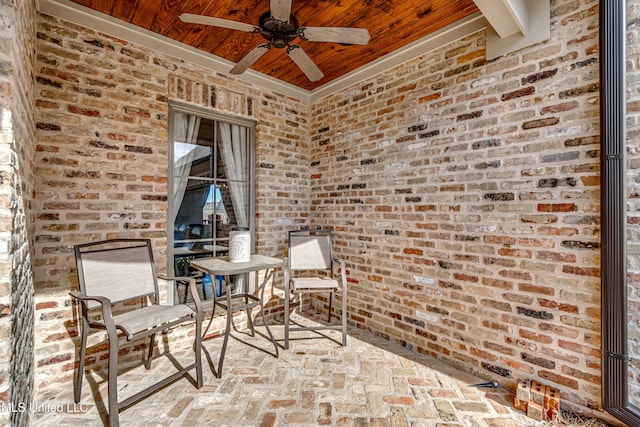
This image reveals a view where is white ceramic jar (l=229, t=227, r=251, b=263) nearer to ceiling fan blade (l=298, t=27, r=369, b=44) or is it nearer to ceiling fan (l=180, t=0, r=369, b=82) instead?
ceiling fan (l=180, t=0, r=369, b=82)

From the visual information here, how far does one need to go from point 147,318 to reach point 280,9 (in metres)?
2.13

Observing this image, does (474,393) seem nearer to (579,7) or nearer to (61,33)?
(579,7)

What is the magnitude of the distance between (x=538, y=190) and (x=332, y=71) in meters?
2.28

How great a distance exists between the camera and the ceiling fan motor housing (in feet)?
6.51

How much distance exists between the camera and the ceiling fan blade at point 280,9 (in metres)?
1.71

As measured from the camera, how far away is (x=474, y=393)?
2070 mm

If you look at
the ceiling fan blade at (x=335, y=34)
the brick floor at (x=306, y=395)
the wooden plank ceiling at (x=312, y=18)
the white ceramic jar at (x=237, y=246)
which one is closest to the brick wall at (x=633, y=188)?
the brick floor at (x=306, y=395)

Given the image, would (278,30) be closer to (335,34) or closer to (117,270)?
(335,34)

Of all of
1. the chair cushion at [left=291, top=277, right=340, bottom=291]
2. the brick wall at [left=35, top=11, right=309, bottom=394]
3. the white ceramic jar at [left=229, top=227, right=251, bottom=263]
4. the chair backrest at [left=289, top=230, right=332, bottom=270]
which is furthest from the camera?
the chair backrest at [left=289, top=230, right=332, bottom=270]

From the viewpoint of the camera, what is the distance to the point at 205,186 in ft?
9.77

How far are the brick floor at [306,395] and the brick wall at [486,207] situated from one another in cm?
33

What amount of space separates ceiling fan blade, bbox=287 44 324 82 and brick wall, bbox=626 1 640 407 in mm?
1936

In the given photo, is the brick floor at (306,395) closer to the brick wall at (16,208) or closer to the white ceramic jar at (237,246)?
the brick wall at (16,208)

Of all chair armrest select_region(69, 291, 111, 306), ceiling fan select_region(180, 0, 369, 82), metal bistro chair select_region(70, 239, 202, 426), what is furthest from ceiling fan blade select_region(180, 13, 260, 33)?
chair armrest select_region(69, 291, 111, 306)
